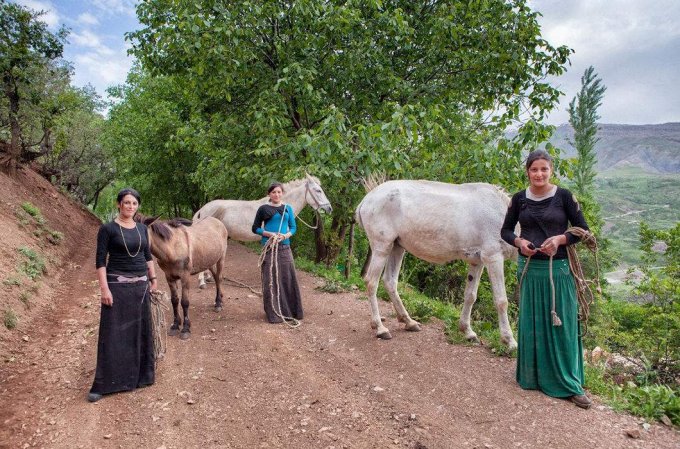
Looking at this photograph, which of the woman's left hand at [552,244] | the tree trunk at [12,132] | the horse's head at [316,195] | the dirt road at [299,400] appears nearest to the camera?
the dirt road at [299,400]

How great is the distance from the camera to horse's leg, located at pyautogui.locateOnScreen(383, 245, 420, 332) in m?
6.02

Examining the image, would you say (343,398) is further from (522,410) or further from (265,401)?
(522,410)

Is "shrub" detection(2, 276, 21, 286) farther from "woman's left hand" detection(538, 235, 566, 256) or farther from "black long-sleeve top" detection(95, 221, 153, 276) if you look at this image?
"woman's left hand" detection(538, 235, 566, 256)

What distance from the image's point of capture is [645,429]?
138 inches

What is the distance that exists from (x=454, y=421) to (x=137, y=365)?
3.34m

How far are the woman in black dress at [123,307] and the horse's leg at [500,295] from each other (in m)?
4.08

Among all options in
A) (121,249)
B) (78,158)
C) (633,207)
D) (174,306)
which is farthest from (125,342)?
(633,207)

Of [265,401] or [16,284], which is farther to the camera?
[16,284]

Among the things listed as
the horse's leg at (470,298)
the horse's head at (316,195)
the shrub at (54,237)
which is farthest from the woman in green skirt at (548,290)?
the shrub at (54,237)

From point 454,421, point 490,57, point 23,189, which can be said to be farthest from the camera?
point 23,189

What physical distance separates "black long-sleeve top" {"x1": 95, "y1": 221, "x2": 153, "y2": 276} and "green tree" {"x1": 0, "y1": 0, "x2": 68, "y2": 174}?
13347mm

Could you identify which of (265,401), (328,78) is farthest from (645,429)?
(328,78)

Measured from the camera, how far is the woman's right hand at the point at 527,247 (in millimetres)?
3924

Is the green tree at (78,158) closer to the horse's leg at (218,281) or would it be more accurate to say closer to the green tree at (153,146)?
the green tree at (153,146)
